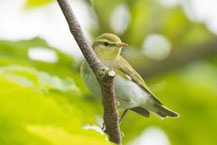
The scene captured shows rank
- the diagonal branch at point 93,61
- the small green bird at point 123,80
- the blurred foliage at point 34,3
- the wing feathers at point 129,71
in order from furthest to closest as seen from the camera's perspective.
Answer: the blurred foliage at point 34,3
the wing feathers at point 129,71
the small green bird at point 123,80
the diagonal branch at point 93,61

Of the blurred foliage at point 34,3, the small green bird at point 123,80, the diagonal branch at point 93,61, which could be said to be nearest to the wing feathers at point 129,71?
the small green bird at point 123,80

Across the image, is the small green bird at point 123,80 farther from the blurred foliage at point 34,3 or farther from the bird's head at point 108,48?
the blurred foliage at point 34,3

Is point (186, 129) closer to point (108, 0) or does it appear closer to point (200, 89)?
point (200, 89)

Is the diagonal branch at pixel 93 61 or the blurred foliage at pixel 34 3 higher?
the blurred foliage at pixel 34 3

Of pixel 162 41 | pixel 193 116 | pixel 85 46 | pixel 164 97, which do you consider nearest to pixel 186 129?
pixel 193 116

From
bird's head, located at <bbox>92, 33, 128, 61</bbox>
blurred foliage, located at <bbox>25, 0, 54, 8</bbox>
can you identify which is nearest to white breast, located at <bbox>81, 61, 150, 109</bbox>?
bird's head, located at <bbox>92, 33, 128, 61</bbox>

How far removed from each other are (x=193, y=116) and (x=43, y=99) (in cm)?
390

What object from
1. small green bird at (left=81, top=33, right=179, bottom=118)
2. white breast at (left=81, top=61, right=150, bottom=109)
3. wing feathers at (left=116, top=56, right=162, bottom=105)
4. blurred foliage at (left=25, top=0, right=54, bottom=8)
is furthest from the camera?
blurred foliage at (left=25, top=0, right=54, bottom=8)

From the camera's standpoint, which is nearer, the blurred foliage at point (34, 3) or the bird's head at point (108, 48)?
the bird's head at point (108, 48)

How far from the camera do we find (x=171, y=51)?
19.2ft

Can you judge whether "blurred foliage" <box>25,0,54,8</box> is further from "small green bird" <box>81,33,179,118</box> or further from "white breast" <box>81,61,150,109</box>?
"white breast" <box>81,61,150,109</box>

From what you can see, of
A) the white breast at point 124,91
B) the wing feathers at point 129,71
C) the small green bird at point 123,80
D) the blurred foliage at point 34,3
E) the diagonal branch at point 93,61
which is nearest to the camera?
the diagonal branch at point 93,61

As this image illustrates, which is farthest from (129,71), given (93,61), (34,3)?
(93,61)

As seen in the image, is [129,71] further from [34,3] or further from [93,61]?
[93,61]
